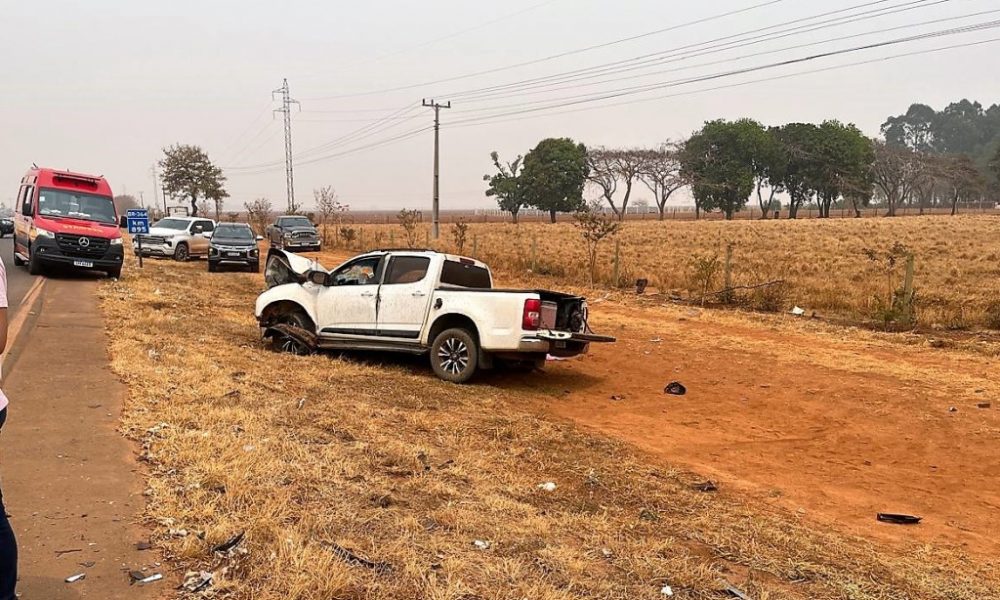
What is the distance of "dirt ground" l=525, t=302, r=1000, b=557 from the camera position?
226 inches

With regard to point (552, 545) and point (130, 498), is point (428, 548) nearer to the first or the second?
point (552, 545)

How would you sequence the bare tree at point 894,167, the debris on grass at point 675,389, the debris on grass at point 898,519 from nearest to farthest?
the debris on grass at point 898,519, the debris on grass at point 675,389, the bare tree at point 894,167

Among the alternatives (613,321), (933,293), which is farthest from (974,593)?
(933,293)

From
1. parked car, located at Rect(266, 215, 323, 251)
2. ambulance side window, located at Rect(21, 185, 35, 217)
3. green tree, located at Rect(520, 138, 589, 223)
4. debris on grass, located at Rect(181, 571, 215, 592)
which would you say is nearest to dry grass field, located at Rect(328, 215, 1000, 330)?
parked car, located at Rect(266, 215, 323, 251)

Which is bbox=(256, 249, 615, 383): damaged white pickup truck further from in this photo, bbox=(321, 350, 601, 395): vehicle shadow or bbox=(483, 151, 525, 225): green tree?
bbox=(483, 151, 525, 225): green tree

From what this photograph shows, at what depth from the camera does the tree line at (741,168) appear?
3371 inches

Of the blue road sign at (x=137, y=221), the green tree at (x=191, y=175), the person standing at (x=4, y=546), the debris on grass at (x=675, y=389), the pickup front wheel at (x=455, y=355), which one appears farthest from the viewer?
the green tree at (x=191, y=175)

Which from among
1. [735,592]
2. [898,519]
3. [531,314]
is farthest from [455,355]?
[735,592]

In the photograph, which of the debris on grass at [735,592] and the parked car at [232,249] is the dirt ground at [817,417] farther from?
the parked car at [232,249]

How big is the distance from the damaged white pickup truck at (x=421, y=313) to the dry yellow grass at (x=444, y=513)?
1.51m

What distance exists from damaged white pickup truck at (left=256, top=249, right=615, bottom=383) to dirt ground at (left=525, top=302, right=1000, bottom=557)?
0.87m

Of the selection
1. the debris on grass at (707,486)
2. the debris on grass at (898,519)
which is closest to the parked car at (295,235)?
the debris on grass at (707,486)

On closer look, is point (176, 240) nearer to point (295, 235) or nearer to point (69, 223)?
point (295, 235)

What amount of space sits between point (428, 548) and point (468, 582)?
0.44m
